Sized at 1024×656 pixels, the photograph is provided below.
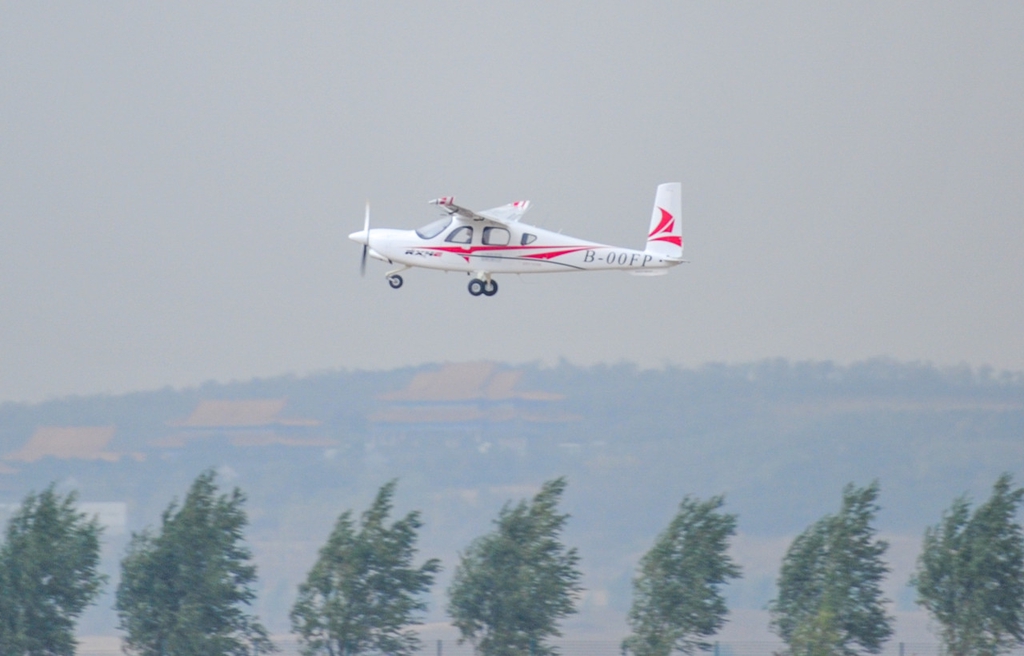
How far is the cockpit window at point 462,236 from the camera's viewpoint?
40.5 m

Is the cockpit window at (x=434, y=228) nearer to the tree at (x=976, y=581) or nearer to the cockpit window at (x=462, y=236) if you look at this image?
the cockpit window at (x=462, y=236)

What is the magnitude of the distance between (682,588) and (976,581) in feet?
32.2

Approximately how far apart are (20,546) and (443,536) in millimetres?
82987

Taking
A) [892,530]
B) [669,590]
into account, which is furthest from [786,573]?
[892,530]

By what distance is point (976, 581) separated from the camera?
47.1m

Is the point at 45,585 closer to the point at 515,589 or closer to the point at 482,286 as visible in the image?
the point at 515,589

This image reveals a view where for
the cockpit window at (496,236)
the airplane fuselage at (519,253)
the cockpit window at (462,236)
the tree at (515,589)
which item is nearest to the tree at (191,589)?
the tree at (515,589)

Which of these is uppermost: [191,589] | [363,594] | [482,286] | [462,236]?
[462,236]

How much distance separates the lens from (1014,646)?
45844mm

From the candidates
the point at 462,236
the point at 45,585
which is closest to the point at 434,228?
the point at 462,236

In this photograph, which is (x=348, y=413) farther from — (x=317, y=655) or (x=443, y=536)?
(x=317, y=655)

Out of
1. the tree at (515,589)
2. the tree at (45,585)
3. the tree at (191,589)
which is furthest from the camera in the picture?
the tree at (45,585)

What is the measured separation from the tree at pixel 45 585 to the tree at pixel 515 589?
12.7m

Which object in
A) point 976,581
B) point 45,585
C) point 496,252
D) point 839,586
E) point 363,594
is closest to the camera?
point 496,252
